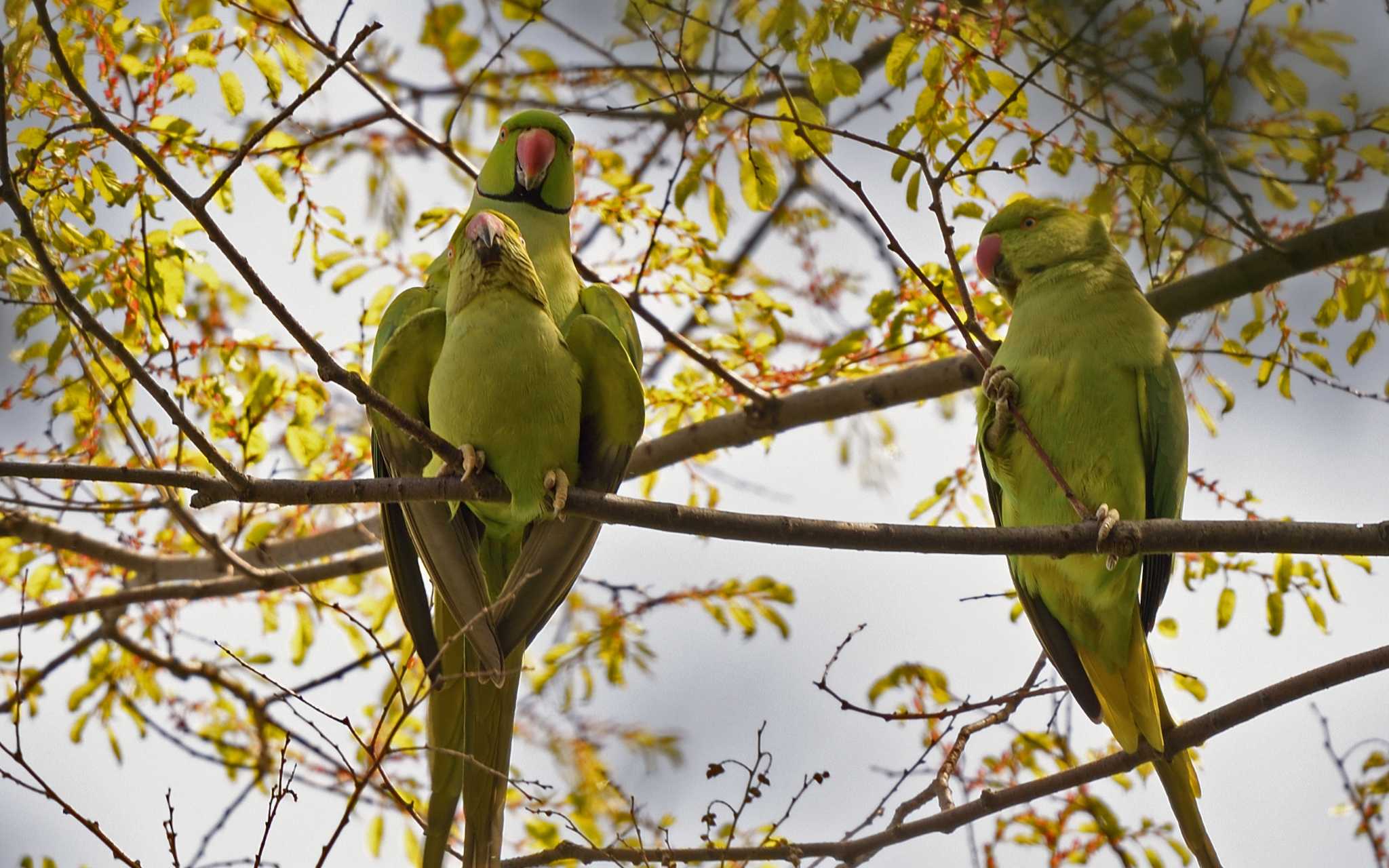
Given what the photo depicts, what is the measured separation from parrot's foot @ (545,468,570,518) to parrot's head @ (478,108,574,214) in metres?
1.18

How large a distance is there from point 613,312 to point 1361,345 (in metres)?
2.18

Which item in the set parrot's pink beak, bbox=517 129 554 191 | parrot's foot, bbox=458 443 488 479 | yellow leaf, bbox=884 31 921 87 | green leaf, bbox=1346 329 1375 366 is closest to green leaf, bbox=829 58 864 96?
yellow leaf, bbox=884 31 921 87

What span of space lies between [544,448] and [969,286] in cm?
209

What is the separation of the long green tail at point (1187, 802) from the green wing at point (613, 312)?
76.5 inches

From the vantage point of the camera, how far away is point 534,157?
387cm

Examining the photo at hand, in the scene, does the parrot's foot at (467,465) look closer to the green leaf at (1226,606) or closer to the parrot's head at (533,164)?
the parrot's head at (533,164)

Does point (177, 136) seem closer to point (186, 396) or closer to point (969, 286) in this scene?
point (186, 396)

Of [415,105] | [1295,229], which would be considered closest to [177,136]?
[415,105]

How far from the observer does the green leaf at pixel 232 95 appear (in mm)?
3666

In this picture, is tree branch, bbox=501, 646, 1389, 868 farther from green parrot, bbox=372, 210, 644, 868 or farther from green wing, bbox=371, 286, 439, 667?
green wing, bbox=371, 286, 439, 667

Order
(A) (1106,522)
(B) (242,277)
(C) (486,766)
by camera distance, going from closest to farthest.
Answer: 1. (B) (242,277)
2. (A) (1106,522)
3. (C) (486,766)

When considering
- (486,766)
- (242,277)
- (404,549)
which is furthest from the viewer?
(404,549)

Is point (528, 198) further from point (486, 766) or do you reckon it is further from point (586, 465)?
point (486, 766)

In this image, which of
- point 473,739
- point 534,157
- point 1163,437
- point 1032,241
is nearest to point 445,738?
point 473,739
